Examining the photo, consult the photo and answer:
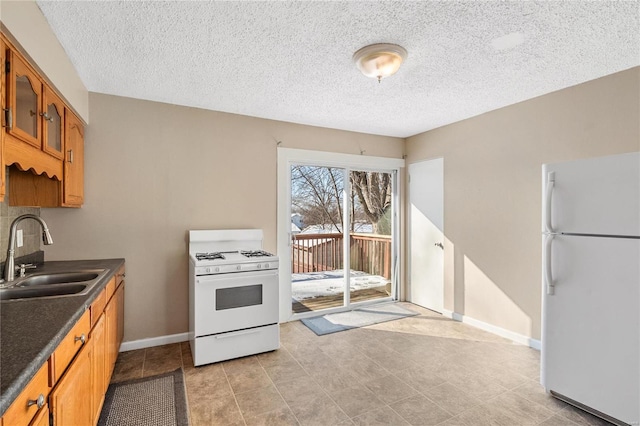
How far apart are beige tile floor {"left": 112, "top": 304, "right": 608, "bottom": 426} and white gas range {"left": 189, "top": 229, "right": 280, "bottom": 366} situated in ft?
0.48

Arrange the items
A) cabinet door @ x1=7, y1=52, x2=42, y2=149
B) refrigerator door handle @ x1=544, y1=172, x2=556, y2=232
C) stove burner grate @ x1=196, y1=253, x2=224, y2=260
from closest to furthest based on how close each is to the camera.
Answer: cabinet door @ x1=7, y1=52, x2=42, y2=149 < refrigerator door handle @ x1=544, y1=172, x2=556, y2=232 < stove burner grate @ x1=196, y1=253, x2=224, y2=260

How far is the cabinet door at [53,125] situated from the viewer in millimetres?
1986

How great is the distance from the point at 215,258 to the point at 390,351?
Result: 1.87 metres

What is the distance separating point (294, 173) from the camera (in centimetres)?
A: 405

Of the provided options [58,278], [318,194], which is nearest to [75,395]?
[58,278]

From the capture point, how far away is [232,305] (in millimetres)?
2867

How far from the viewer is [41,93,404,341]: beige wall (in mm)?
2975

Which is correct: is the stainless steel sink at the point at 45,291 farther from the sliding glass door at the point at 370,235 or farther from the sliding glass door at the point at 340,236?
the sliding glass door at the point at 370,235

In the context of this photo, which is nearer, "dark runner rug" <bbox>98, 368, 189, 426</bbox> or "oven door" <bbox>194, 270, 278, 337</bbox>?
"dark runner rug" <bbox>98, 368, 189, 426</bbox>

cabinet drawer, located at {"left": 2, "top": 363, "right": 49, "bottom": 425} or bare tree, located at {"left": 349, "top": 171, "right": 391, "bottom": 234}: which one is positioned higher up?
bare tree, located at {"left": 349, "top": 171, "right": 391, "bottom": 234}

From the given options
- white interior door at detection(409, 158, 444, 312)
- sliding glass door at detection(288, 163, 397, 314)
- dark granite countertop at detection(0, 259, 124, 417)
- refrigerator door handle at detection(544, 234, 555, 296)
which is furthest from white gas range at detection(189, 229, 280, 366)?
white interior door at detection(409, 158, 444, 312)

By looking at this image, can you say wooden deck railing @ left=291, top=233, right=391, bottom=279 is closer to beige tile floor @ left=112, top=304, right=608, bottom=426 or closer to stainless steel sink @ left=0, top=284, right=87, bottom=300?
beige tile floor @ left=112, top=304, right=608, bottom=426

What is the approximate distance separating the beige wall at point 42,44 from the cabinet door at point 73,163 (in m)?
0.14

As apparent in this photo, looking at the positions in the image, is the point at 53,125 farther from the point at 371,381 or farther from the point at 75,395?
the point at 371,381
